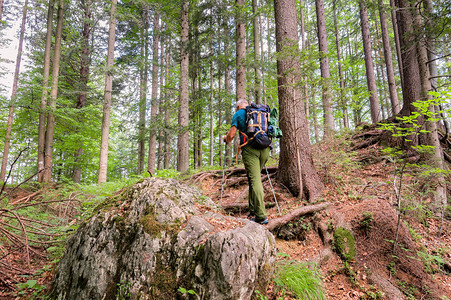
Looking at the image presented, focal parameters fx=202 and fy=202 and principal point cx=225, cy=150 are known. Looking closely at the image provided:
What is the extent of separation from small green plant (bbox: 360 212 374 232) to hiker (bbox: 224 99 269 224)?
164 centimetres

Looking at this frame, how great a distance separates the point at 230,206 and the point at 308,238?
5.73 ft

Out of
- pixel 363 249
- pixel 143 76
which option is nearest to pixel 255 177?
pixel 363 249

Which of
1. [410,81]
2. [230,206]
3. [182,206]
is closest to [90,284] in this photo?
[182,206]

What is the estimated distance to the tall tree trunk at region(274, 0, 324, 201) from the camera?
4.66 m

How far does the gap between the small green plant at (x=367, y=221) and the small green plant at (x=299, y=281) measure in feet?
4.46

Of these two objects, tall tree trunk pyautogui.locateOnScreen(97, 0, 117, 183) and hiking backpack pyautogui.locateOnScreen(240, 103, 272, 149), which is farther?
tall tree trunk pyautogui.locateOnScreen(97, 0, 117, 183)

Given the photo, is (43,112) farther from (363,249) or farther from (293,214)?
(363,249)

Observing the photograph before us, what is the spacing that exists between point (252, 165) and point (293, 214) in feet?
3.98

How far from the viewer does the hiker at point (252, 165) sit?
3684 millimetres

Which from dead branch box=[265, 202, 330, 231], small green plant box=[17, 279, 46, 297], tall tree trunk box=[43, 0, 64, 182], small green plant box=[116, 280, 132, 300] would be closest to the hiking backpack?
dead branch box=[265, 202, 330, 231]

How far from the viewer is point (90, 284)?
2.33 meters

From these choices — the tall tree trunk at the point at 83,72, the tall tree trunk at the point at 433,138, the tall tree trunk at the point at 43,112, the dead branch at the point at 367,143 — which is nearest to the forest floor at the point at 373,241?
the tall tree trunk at the point at 433,138

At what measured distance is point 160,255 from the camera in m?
2.30

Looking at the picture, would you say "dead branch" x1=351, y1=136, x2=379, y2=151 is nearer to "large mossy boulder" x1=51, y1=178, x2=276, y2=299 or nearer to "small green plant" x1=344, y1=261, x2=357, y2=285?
"small green plant" x1=344, y1=261, x2=357, y2=285
